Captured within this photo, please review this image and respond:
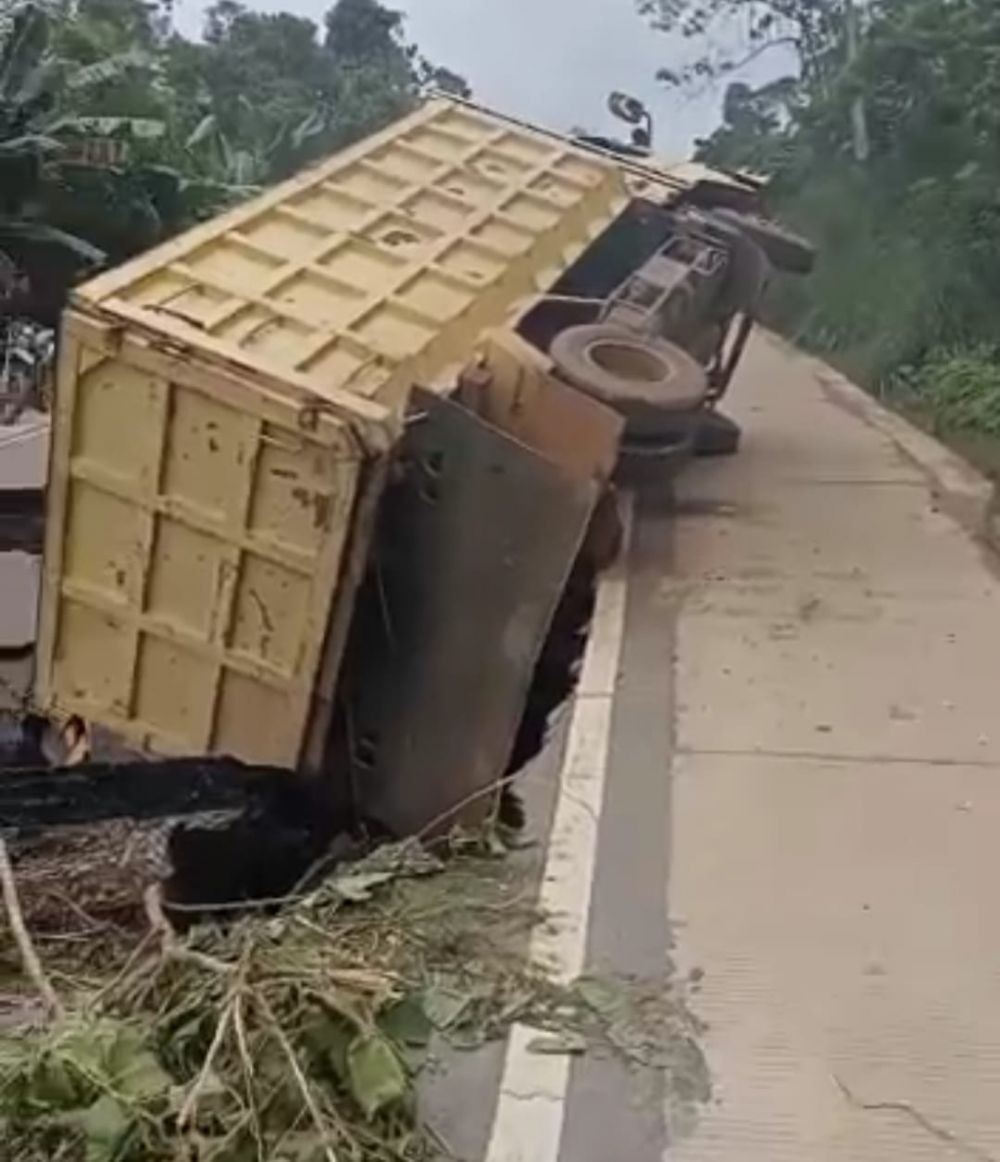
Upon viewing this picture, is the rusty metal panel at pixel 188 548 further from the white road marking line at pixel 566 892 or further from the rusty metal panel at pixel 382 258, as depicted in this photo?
the white road marking line at pixel 566 892

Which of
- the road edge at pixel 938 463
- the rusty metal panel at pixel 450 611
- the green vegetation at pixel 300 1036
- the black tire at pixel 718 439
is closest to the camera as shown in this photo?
the green vegetation at pixel 300 1036

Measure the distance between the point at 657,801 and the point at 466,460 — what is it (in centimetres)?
161

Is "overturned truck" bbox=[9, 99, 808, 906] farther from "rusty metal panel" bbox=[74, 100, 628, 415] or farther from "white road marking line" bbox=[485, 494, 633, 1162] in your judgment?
"white road marking line" bbox=[485, 494, 633, 1162]

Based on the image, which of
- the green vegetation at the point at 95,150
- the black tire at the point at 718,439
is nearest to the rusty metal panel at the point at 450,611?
the green vegetation at the point at 95,150

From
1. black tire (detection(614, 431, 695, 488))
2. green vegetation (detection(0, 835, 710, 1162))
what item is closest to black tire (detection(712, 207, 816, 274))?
black tire (detection(614, 431, 695, 488))

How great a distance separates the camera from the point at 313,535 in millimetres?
7996

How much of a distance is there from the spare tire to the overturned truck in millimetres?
1278

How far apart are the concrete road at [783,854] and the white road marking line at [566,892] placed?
1 centimetres

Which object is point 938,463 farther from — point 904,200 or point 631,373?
point 904,200

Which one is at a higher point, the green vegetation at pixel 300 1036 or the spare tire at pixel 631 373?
the green vegetation at pixel 300 1036

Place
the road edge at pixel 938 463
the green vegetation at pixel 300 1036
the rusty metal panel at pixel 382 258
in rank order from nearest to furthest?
the green vegetation at pixel 300 1036 → the rusty metal panel at pixel 382 258 → the road edge at pixel 938 463

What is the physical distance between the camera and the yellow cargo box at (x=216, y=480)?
8.01 meters

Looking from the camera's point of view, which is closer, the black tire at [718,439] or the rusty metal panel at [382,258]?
the rusty metal panel at [382,258]

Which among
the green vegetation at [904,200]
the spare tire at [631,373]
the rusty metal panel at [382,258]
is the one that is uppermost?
the rusty metal panel at [382,258]
